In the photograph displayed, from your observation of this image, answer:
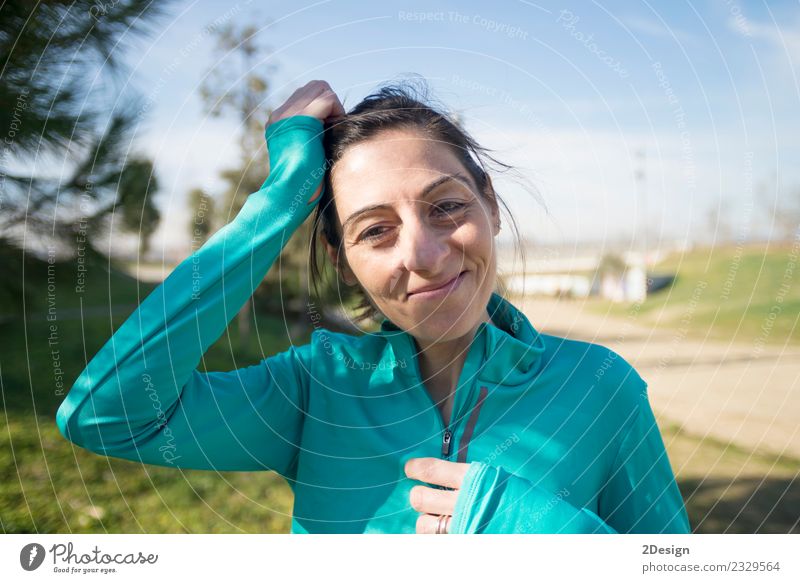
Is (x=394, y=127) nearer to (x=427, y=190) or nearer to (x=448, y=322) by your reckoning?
(x=427, y=190)

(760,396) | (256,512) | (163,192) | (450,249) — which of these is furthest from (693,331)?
(450,249)

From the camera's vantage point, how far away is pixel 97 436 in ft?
2.70

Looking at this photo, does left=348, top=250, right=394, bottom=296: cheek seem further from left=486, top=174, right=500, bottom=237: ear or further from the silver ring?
the silver ring

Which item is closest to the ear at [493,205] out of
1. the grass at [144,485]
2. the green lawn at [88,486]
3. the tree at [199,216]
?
the tree at [199,216]

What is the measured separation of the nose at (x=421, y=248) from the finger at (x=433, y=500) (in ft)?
0.91

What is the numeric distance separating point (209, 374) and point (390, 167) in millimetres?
375

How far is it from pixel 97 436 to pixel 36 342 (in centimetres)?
350

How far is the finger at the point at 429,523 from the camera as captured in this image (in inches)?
33.0

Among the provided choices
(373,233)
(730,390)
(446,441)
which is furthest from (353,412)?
(730,390)

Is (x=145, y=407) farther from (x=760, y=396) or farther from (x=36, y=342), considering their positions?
(x=36, y=342)

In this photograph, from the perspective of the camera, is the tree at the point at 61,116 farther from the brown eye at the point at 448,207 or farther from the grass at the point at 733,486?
the grass at the point at 733,486

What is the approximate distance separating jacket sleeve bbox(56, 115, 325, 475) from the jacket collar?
14 centimetres

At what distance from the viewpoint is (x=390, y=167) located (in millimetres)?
865

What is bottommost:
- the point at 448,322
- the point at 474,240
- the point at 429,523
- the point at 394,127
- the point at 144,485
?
the point at 144,485
